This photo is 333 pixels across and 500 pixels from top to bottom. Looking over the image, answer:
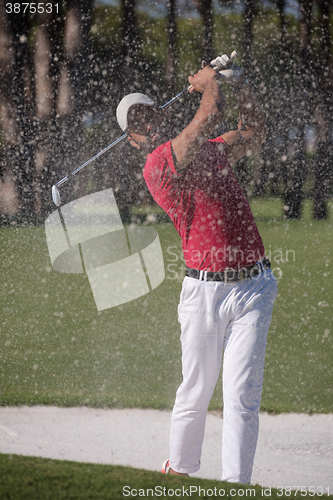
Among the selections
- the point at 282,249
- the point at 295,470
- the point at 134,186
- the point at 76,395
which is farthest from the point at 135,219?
the point at 295,470

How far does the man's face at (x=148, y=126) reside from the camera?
2.24 meters

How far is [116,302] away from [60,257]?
81.7 inches

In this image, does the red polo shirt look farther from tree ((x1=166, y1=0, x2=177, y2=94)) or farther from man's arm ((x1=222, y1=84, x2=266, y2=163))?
tree ((x1=166, y1=0, x2=177, y2=94))

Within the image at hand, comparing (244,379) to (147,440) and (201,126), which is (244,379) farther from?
(147,440)

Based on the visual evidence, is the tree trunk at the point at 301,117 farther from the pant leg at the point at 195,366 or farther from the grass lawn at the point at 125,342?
the pant leg at the point at 195,366

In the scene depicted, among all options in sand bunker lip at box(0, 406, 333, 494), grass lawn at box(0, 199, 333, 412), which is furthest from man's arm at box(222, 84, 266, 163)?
grass lawn at box(0, 199, 333, 412)

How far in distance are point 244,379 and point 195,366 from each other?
21 cm

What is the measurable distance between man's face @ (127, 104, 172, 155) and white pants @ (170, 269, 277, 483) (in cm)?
61

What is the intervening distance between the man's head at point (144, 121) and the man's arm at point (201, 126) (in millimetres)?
172

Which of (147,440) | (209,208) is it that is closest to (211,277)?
(209,208)

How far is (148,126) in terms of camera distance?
7.43ft

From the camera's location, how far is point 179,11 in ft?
70.9

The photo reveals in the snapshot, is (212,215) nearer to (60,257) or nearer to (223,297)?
(223,297)

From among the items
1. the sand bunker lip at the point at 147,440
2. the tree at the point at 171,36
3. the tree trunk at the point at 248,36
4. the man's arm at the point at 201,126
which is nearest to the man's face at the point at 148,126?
the man's arm at the point at 201,126
